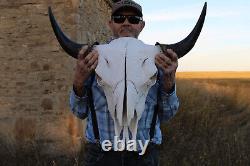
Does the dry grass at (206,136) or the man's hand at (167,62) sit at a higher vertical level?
the man's hand at (167,62)

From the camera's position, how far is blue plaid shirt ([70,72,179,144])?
9.50 ft

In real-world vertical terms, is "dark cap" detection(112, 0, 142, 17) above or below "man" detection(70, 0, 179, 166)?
above

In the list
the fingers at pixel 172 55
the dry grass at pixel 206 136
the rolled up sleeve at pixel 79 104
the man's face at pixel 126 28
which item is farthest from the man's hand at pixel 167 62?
the dry grass at pixel 206 136

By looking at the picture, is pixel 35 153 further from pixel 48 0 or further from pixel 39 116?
pixel 48 0

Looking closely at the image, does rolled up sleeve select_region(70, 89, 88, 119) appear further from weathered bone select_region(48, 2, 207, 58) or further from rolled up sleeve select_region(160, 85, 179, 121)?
rolled up sleeve select_region(160, 85, 179, 121)

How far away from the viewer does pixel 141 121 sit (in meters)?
2.88

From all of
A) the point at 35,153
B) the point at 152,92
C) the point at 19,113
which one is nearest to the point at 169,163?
the point at 35,153

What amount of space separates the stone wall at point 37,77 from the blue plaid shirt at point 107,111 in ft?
15.4

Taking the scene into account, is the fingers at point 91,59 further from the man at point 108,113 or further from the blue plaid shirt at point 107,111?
the blue plaid shirt at point 107,111

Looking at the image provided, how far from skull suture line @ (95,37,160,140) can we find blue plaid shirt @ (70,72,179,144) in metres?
0.18

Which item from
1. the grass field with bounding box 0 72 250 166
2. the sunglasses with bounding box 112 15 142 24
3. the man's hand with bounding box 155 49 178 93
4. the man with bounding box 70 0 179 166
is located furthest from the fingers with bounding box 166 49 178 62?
the grass field with bounding box 0 72 250 166

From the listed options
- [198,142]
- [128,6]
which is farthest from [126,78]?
[198,142]

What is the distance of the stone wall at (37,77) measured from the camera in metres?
7.72

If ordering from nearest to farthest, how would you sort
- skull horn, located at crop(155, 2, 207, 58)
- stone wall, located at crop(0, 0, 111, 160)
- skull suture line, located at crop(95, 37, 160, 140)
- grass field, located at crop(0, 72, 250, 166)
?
skull suture line, located at crop(95, 37, 160, 140)
skull horn, located at crop(155, 2, 207, 58)
grass field, located at crop(0, 72, 250, 166)
stone wall, located at crop(0, 0, 111, 160)
